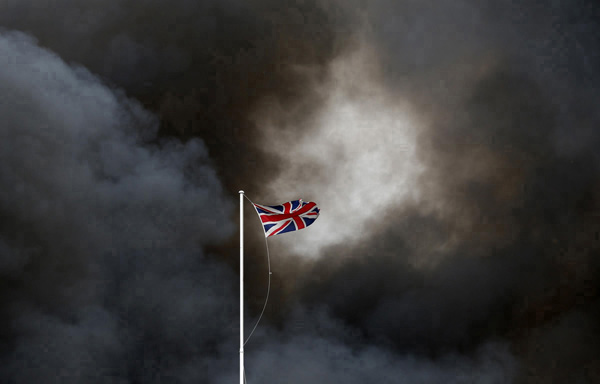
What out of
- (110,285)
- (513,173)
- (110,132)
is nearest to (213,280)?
(110,285)

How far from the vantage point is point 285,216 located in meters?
11.8

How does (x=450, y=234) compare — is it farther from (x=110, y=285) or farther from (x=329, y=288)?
(x=110, y=285)

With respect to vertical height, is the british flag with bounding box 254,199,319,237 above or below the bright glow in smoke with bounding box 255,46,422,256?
below

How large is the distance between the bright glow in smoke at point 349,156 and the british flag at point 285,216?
7.36 metres

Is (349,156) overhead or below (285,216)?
overhead

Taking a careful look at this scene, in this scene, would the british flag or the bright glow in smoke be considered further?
the bright glow in smoke

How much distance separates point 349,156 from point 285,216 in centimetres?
860

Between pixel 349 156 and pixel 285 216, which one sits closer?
pixel 285 216

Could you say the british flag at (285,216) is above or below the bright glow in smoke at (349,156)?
below

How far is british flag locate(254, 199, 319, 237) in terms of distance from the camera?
37.8ft

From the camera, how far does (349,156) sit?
20.0m

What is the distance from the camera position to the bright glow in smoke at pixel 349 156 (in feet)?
64.1

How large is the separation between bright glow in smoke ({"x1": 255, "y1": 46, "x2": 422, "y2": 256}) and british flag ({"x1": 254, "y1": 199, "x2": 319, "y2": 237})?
7360 millimetres

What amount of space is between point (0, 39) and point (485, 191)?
15.9 m
